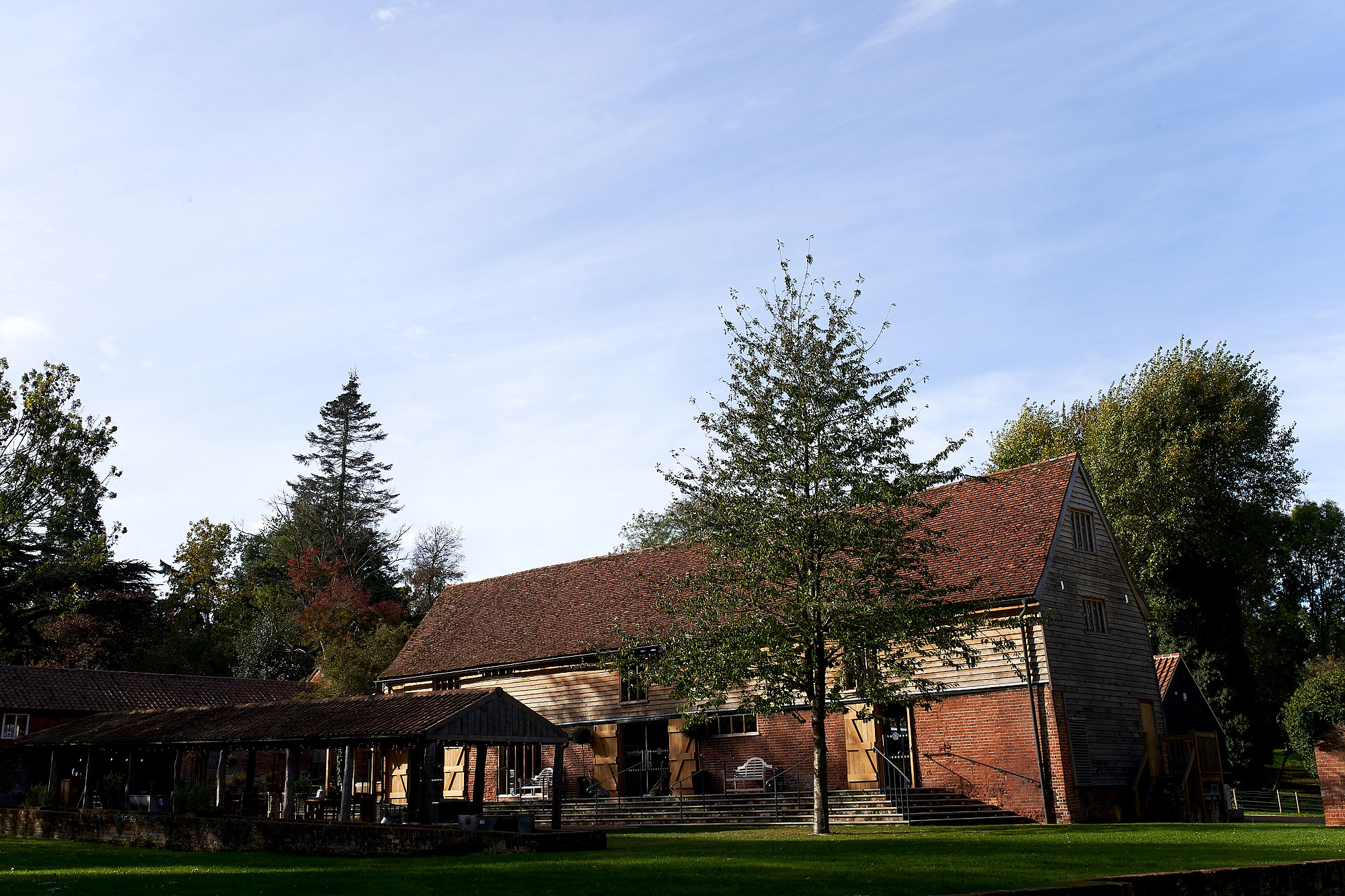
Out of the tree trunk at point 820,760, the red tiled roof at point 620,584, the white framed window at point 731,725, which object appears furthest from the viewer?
the white framed window at point 731,725

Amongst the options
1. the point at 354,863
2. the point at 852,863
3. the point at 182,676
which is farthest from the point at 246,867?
the point at 182,676

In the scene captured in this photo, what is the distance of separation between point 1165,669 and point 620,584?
16.6m

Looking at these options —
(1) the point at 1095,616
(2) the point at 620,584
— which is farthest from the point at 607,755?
(1) the point at 1095,616

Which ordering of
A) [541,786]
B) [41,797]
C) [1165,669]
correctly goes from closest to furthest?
[41,797] < [541,786] < [1165,669]

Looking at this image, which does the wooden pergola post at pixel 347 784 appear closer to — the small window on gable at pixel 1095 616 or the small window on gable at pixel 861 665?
the small window on gable at pixel 861 665

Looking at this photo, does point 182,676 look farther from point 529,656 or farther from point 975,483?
point 975,483

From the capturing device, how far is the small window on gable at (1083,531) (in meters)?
26.3

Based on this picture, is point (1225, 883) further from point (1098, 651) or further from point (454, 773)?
point (454, 773)

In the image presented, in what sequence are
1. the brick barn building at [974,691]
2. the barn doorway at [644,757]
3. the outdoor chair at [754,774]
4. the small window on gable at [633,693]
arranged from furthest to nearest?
the small window on gable at [633,693] < the barn doorway at [644,757] < the outdoor chair at [754,774] < the brick barn building at [974,691]

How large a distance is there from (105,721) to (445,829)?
19502 mm

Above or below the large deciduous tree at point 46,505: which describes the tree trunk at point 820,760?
below

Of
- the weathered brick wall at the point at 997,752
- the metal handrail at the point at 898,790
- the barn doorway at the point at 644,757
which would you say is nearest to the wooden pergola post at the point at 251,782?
the barn doorway at the point at 644,757

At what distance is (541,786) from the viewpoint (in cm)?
2934

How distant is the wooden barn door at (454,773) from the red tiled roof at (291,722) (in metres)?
8.05
